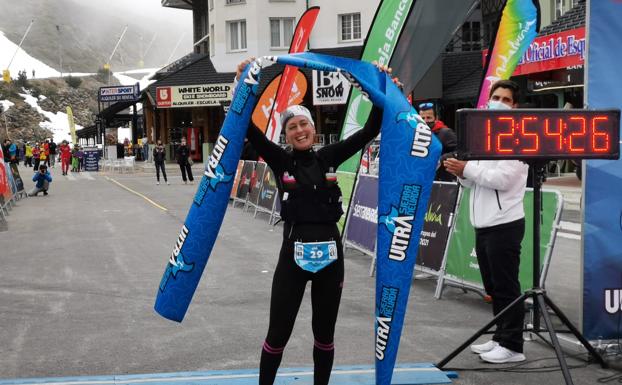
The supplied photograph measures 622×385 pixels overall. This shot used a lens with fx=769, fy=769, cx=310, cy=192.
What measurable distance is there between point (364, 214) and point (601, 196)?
5153mm

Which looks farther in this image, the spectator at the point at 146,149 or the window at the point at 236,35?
the spectator at the point at 146,149

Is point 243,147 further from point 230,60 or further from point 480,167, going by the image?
point 230,60

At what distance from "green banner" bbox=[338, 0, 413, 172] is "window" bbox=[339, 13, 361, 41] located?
3516 centimetres

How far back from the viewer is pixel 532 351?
6.70 m

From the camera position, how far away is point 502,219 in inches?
242

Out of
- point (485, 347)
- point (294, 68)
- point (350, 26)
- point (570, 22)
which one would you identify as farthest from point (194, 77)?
point (485, 347)

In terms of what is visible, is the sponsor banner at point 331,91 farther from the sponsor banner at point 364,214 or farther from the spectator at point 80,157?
the spectator at point 80,157

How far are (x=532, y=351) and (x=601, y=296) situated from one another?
77cm

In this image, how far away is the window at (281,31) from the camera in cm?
4853

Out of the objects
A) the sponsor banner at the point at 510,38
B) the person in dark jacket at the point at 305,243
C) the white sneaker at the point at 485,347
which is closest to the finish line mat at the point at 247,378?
the white sneaker at the point at 485,347

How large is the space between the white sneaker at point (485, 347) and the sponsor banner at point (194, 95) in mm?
41847

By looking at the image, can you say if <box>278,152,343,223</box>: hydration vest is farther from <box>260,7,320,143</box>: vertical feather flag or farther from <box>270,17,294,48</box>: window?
<box>270,17,294,48</box>: window

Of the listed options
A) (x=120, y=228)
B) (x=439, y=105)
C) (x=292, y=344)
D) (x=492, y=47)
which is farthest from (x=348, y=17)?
(x=292, y=344)

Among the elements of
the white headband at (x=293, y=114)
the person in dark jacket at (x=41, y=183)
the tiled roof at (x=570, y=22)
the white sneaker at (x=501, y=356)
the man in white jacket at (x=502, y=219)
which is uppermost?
the tiled roof at (x=570, y=22)
